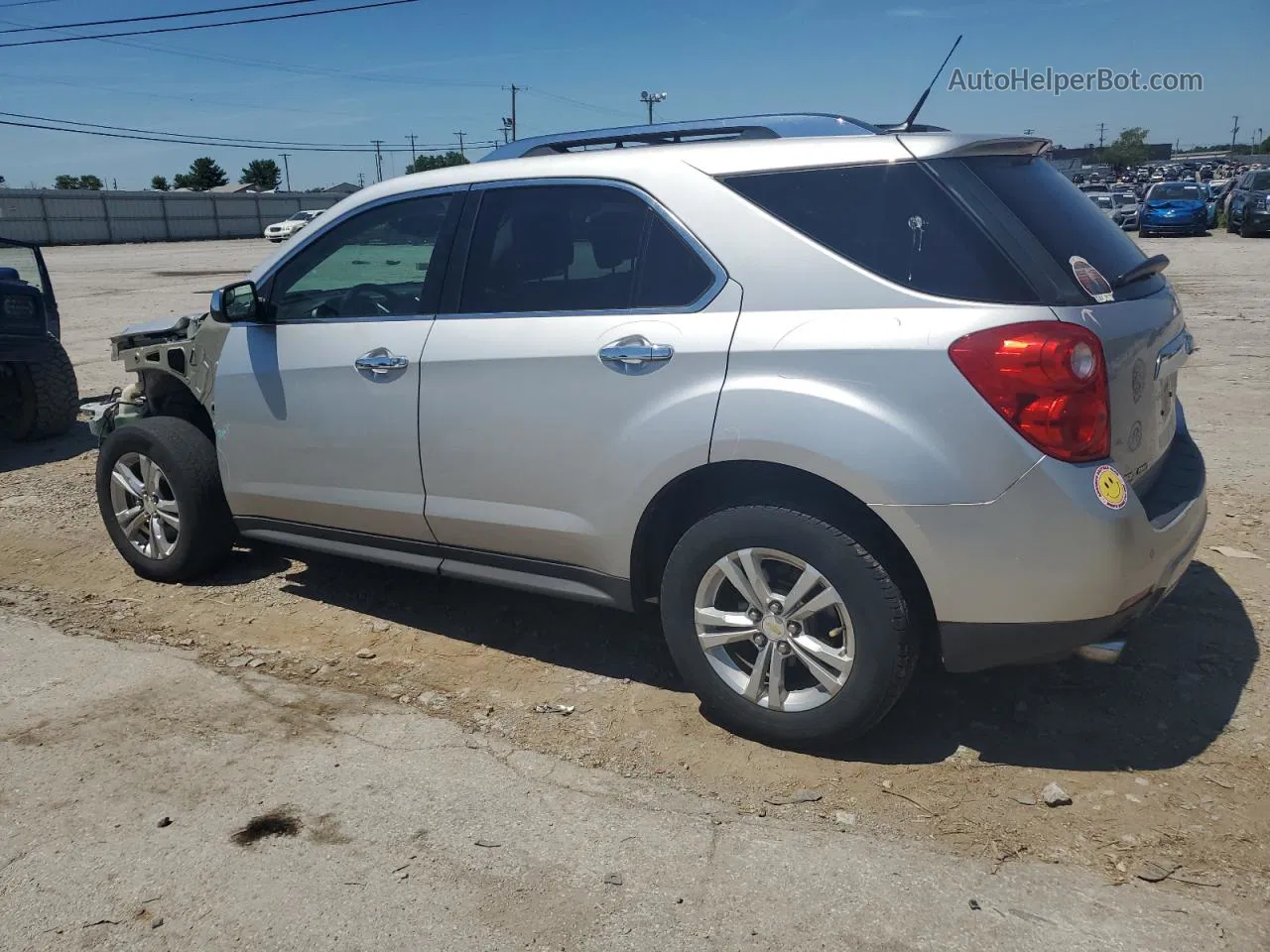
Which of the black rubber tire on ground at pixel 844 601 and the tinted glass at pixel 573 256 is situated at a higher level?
the tinted glass at pixel 573 256

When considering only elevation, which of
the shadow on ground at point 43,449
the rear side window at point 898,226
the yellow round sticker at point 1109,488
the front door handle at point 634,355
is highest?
the rear side window at point 898,226

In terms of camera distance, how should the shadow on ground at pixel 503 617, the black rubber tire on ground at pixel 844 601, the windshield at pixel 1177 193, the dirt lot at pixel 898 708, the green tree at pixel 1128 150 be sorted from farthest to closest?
the green tree at pixel 1128 150 → the windshield at pixel 1177 193 → the shadow on ground at pixel 503 617 → the black rubber tire on ground at pixel 844 601 → the dirt lot at pixel 898 708

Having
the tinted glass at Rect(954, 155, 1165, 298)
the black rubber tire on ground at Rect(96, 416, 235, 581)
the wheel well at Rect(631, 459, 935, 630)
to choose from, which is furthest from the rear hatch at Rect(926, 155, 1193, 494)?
the black rubber tire on ground at Rect(96, 416, 235, 581)

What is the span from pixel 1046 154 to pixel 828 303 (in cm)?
113

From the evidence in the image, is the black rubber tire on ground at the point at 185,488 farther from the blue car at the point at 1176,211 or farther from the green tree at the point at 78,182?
the green tree at the point at 78,182

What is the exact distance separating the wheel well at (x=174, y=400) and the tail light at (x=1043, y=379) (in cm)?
370

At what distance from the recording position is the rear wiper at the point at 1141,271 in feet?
10.5

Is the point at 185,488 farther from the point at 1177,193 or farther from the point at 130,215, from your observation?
the point at 130,215

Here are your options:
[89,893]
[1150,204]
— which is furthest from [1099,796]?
[1150,204]

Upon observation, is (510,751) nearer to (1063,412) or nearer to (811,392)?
(811,392)

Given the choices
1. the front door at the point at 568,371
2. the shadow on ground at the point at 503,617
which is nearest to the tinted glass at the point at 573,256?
the front door at the point at 568,371

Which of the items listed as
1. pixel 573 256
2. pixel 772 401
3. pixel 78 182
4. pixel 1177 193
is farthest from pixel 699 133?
pixel 78 182

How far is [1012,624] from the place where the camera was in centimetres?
296

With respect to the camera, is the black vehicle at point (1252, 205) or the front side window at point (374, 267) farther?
the black vehicle at point (1252, 205)
